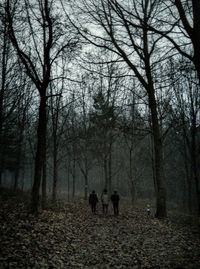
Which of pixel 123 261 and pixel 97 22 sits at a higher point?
pixel 97 22

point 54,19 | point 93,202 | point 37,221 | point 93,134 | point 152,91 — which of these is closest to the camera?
point 37,221

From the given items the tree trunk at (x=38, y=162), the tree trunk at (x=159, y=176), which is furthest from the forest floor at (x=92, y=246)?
the tree trunk at (x=159, y=176)

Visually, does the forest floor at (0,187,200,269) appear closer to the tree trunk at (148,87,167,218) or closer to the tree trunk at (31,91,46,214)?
the tree trunk at (31,91,46,214)

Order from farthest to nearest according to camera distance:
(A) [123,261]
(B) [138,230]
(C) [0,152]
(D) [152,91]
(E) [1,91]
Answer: (C) [0,152], (E) [1,91], (D) [152,91], (B) [138,230], (A) [123,261]

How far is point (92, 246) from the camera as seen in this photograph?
8.79 metres

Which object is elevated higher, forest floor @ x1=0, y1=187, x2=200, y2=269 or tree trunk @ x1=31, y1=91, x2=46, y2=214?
tree trunk @ x1=31, y1=91, x2=46, y2=214

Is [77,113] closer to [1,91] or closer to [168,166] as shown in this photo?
[1,91]

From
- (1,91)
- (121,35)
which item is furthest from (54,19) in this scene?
(1,91)

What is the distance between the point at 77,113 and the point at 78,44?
17.8m

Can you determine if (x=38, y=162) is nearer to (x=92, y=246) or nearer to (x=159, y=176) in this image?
(x=92, y=246)

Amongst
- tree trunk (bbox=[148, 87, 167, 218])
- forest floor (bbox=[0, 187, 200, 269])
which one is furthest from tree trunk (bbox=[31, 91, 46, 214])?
tree trunk (bbox=[148, 87, 167, 218])

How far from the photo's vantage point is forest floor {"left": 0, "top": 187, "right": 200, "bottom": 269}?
21.9 ft

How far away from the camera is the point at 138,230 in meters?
11.3

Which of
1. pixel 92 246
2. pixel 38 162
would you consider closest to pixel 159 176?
pixel 38 162
